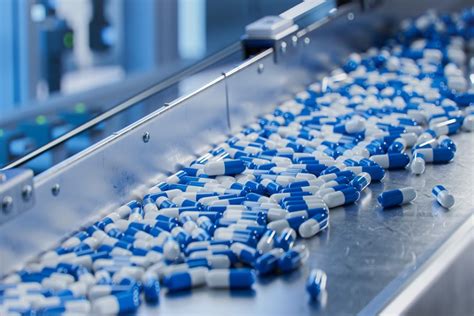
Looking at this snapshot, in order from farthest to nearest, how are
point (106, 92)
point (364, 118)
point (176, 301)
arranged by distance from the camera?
1. point (106, 92)
2. point (364, 118)
3. point (176, 301)

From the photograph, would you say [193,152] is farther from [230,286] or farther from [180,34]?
[180,34]

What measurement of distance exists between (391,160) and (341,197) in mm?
256

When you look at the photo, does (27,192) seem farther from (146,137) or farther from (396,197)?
(396,197)

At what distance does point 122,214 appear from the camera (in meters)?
1.60

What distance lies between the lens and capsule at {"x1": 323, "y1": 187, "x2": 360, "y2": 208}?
160 cm

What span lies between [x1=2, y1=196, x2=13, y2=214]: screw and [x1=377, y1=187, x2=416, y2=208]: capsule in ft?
2.04

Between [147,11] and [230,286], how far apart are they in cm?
418

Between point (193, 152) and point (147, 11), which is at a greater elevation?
point (193, 152)

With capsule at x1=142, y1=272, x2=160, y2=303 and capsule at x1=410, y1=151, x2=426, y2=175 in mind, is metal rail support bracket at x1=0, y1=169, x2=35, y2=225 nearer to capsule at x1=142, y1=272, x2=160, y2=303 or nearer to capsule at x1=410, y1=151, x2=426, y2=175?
capsule at x1=142, y1=272, x2=160, y2=303

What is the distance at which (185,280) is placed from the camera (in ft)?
4.21

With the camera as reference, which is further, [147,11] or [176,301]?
[147,11]

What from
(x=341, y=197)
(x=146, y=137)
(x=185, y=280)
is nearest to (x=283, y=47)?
(x=146, y=137)

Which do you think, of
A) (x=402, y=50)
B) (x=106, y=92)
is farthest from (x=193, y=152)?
(x=106, y=92)

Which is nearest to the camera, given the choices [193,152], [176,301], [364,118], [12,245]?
[176,301]
